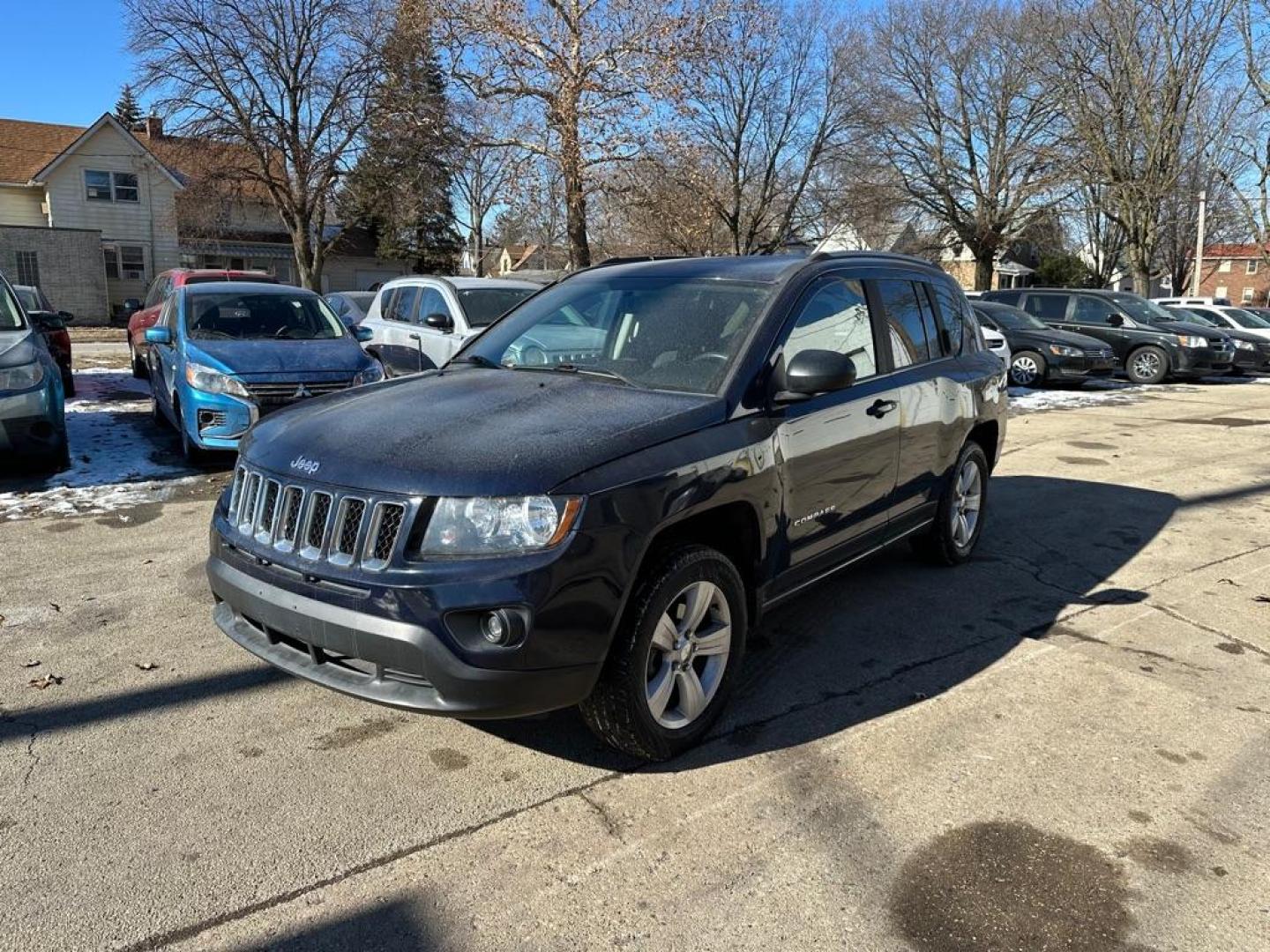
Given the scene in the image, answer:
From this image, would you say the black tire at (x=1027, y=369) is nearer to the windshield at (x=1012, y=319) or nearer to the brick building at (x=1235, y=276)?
the windshield at (x=1012, y=319)

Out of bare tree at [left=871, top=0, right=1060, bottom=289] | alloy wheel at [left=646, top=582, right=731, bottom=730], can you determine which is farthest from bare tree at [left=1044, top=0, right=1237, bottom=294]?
alloy wheel at [left=646, top=582, right=731, bottom=730]

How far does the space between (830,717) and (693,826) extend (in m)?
0.98

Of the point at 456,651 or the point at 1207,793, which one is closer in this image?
the point at 456,651

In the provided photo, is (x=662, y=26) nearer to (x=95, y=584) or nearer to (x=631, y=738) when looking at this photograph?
(x=95, y=584)

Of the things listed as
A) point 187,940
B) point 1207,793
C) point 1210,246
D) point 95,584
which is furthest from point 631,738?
point 1210,246

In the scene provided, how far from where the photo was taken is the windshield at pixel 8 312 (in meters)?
7.50

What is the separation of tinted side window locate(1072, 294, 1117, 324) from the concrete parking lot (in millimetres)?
14766

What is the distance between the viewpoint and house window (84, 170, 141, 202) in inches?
1431

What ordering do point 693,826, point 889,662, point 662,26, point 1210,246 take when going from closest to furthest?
point 693,826, point 889,662, point 662,26, point 1210,246

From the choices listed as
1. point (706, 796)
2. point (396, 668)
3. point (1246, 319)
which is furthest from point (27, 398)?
point (1246, 319)

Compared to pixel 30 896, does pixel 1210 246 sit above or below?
above

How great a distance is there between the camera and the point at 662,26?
17.6m

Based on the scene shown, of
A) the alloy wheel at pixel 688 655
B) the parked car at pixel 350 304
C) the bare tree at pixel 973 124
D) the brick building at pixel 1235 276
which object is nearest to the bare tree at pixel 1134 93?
the bare tree at pixel 973 124

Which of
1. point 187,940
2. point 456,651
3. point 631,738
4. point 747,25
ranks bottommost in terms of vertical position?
point 187,940
